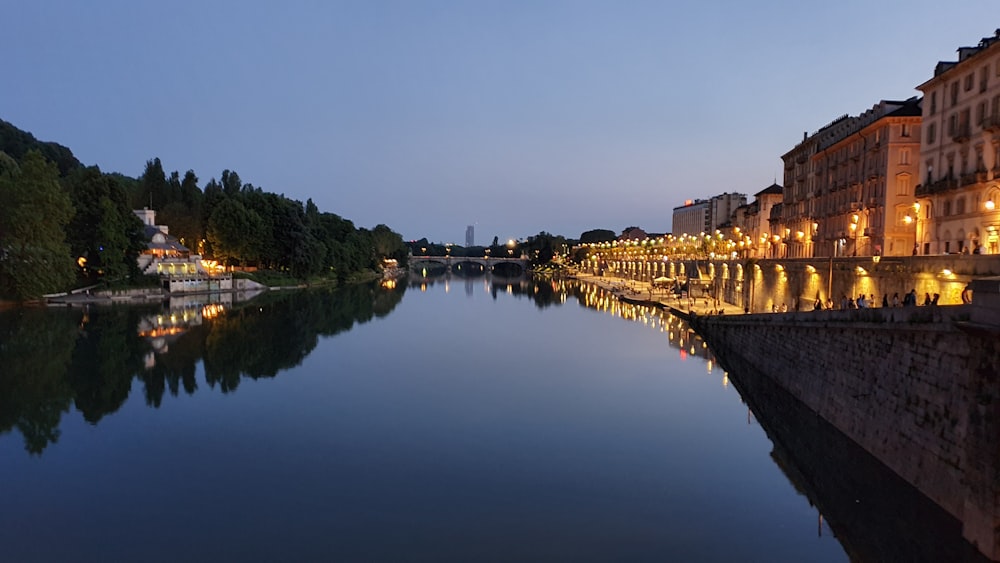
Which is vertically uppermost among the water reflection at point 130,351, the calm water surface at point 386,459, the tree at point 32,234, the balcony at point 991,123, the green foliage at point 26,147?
the green foliage at point 26,147

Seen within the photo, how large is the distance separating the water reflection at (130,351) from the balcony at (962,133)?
37155 mm

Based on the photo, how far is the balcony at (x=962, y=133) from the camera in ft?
110

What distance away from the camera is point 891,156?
45875 millimetres

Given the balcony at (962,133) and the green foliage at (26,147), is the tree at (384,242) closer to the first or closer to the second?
the green foliage at (26,147)

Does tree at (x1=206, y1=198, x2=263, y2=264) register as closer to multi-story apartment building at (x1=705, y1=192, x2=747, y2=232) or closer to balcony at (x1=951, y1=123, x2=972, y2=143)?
balcony at (x1=951, y1=123, x2=972, y2=143)

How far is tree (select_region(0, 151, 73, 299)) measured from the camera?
60.9m

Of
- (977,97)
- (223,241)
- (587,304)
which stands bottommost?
(587,304)

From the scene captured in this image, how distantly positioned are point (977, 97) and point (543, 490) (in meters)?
29.8

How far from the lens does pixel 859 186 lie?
1996 inches

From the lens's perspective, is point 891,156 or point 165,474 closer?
point 165,474

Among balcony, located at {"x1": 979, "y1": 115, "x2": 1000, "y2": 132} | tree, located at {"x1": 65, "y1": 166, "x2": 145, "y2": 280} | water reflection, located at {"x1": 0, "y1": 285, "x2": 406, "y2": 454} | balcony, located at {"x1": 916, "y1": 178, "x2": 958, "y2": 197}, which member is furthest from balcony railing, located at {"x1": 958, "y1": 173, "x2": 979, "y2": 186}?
tree, located at {"x1": 65, "y1": 166, "x2": 145, "y2": 280}

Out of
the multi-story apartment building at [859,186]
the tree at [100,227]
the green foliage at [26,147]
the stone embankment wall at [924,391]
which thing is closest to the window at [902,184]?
the multi-story apartment building at [859,186]

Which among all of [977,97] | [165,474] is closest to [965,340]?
[165,474]

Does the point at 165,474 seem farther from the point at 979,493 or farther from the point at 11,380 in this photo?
the point at 979,493
